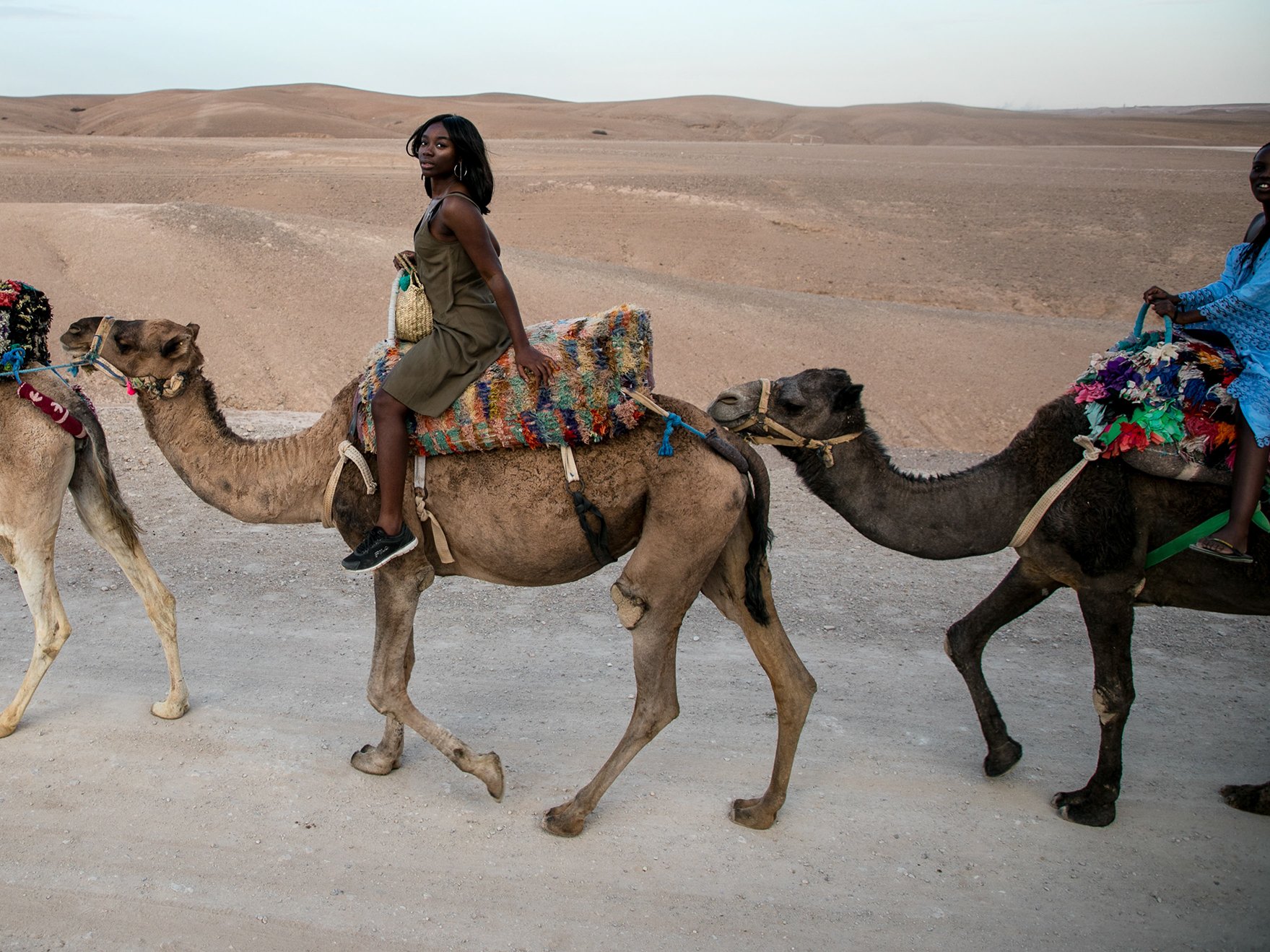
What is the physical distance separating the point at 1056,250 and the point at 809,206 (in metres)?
7.29

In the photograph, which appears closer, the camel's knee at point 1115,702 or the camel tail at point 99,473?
the camel's knee at point 1115,702

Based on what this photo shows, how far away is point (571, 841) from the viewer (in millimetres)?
4703

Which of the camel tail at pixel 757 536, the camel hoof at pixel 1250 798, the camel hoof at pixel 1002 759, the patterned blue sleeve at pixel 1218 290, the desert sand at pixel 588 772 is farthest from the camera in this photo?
the camel hoof at pixel 1002 759

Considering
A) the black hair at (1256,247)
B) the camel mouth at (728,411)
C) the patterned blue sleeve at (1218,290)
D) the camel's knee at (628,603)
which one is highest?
the black hair at (1256,247)

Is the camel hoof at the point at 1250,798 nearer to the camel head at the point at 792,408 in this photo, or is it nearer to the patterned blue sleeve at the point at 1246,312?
the patterned blue sleeve at the point at 1246,312

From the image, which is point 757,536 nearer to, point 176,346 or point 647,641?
point 647,641

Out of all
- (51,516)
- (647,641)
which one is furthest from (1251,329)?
(51,516)

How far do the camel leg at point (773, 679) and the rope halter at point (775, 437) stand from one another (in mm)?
475

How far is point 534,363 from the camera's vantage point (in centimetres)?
443

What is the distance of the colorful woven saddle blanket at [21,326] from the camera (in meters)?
5.32

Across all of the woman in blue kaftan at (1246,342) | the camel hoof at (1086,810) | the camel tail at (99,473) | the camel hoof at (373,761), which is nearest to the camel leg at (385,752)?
the camel hoof at (373,761)

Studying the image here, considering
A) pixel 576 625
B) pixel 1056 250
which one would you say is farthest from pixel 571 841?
pixel 1056 250

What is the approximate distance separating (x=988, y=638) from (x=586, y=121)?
81012mm

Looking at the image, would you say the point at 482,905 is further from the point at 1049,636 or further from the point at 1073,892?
the point at 1049,636
